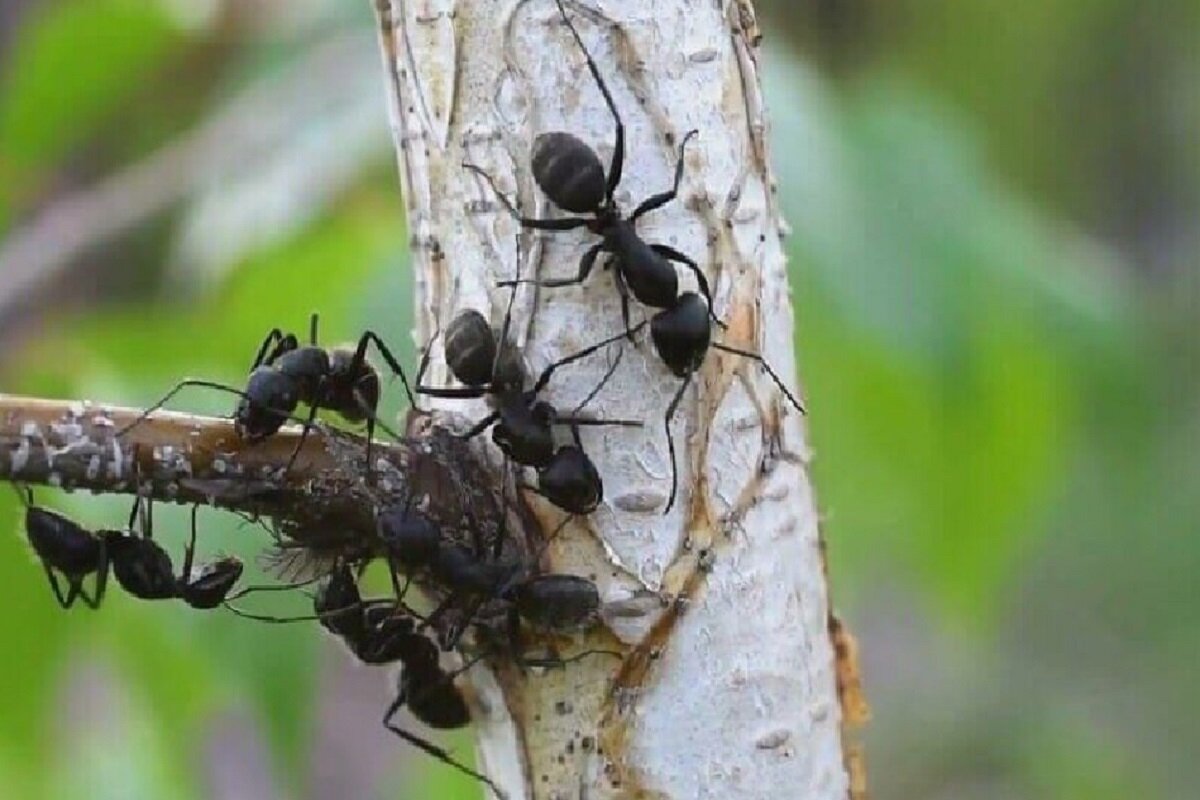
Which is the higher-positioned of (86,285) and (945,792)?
(945,792)

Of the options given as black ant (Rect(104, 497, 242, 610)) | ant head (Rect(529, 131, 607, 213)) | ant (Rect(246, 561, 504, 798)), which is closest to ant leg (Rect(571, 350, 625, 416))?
ant head (Rect(529, 131, 607, 213))

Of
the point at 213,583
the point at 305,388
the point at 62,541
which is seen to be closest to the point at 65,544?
the point at 62,541

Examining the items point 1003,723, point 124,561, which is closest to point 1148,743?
point 1003,723

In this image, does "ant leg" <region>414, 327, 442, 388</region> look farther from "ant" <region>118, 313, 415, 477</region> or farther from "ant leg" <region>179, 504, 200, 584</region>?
"ant leg" <region>179, 504, 200, 584</region>

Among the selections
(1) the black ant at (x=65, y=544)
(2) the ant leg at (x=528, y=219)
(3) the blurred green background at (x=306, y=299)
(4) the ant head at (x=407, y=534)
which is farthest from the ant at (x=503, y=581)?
(3) the blurred green background at (x=306, y=299)

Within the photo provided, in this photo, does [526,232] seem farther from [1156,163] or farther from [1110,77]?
[1156,163]

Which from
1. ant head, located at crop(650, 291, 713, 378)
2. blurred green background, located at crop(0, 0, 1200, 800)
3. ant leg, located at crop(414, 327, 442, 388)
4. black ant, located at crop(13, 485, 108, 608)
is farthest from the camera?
blurred green background, located at crop(0, 0, 1200, 800)
